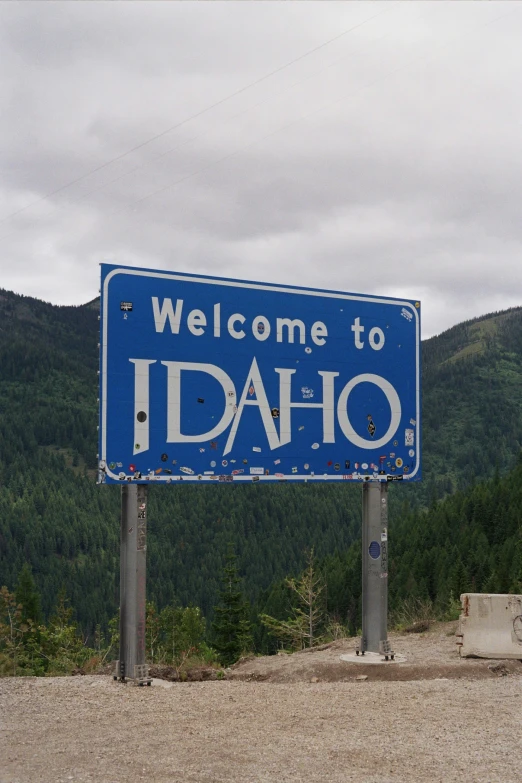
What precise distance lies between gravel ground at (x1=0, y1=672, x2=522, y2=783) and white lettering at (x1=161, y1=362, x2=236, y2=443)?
10.8ft

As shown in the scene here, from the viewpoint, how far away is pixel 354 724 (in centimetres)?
878

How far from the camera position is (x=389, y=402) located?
1455 centimetres

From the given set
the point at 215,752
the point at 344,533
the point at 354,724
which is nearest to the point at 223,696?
the point at 354,724

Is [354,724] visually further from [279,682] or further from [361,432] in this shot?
[361,432]

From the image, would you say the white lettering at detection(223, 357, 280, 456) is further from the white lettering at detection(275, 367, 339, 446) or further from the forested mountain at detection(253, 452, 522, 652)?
the forested mountain at detection(253, 452, 522, 652)

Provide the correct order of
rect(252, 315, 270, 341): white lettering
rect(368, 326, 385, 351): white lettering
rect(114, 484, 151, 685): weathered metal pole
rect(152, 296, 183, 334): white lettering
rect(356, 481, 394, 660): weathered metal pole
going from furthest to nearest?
rect(368, 326, 385, 351): white lettering → rect(356, 481, 394, 660): weathered metal pole → rect(252, 315, 270, 341): white lettering → rect(152, 296, 183, 334): white lettering → rect(114, 484, 151, 685): weathered metal pole

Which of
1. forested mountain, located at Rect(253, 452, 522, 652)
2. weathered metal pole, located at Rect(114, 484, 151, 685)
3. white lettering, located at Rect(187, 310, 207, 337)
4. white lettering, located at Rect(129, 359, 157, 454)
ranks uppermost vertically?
white lettering, located at Rect(187, 310, 207, 337)

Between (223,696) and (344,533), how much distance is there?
183063mm

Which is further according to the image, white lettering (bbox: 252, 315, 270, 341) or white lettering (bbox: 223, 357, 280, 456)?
white lettering (bbox: 252, 315, 270, 341)

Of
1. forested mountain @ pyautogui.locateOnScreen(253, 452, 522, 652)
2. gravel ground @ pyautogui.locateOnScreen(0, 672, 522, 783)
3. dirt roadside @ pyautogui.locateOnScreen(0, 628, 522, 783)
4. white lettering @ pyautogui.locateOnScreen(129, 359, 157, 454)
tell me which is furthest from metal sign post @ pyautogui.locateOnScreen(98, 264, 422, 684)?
forested mountain @ pyautogui.locateOnScreen(253, 452, 522, 652)

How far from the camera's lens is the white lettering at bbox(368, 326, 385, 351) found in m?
14.4

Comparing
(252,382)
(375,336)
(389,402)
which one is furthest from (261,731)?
(375,336)

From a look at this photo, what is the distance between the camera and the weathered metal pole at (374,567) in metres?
13.7

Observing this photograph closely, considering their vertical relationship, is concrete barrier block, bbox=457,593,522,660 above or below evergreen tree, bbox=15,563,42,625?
above
